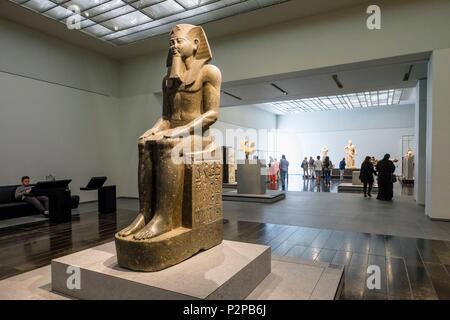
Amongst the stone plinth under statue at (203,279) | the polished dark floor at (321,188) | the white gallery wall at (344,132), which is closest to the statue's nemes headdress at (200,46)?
the stone plinth under statue at (203,279)

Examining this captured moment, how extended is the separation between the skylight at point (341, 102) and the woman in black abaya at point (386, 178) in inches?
323

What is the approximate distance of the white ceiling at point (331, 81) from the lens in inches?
279

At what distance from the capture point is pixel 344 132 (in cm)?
2128

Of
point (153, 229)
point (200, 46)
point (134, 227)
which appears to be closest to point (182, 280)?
point (153, 229)

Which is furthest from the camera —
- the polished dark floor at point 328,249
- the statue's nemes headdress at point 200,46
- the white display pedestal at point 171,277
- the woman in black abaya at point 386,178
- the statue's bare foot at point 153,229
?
the woman in black abaya at point 386,178

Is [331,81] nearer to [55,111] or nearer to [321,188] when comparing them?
[321,188]

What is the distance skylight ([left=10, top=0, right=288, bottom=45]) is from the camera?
22.5ft

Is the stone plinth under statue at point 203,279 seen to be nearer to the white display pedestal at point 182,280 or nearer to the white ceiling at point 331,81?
the white display pedestal at point 182,280

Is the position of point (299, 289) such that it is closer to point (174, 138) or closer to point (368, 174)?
point (174, 138)

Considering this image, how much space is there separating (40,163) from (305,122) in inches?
741

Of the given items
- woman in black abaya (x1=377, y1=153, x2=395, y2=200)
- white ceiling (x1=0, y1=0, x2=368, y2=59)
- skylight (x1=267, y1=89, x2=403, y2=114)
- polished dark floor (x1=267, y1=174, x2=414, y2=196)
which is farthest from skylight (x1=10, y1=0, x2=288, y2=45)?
skylight (x1=267, y1=89, x2=403, y2=114)

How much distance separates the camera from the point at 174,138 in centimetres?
273

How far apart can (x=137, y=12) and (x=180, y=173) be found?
6245mm
